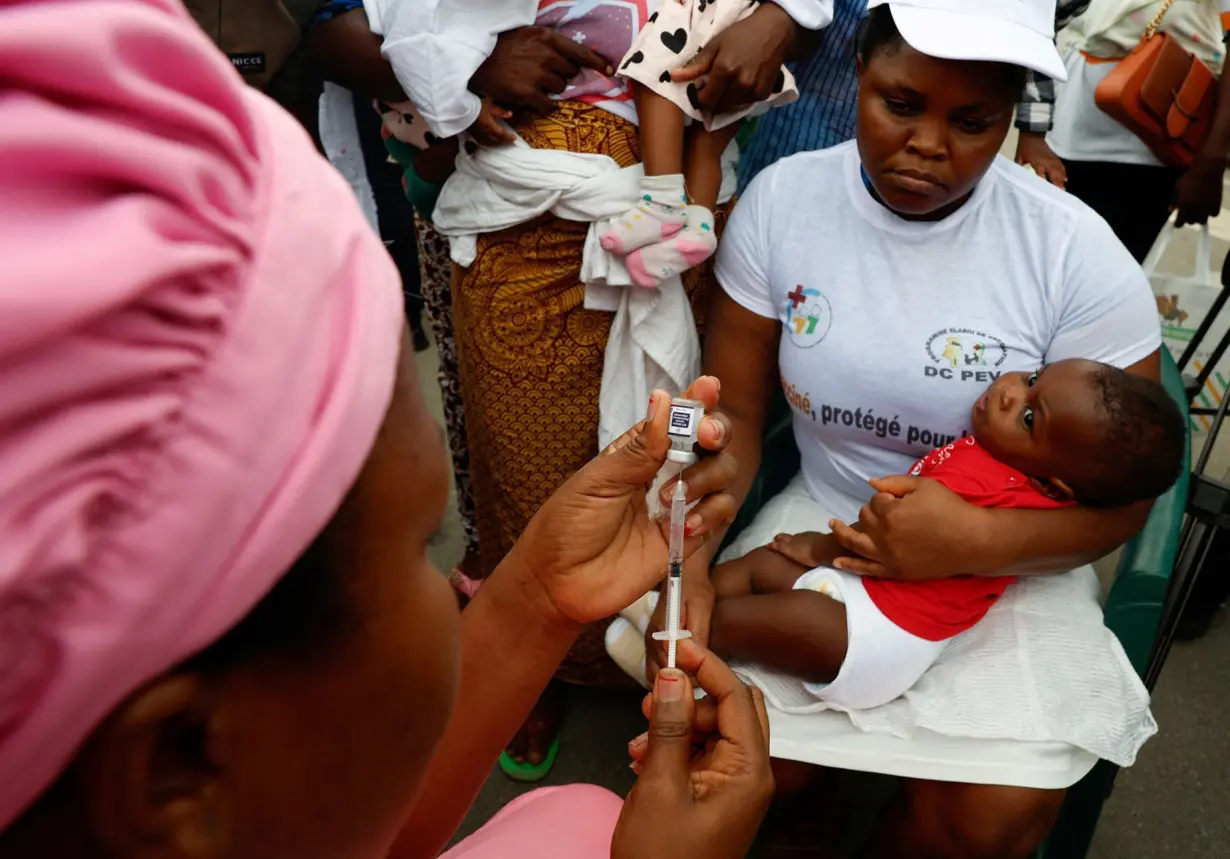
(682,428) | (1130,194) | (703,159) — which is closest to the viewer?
(682,428)

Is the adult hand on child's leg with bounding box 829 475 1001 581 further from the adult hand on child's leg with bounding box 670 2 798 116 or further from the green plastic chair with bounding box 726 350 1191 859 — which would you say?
the adult hand on child's leg with bounding box 670 2 798 116

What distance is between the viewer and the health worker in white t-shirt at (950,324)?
1.35m

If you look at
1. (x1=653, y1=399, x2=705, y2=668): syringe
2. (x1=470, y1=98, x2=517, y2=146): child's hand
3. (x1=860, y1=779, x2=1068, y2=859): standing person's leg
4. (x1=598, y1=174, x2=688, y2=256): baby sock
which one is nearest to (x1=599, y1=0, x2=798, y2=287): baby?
(x1=598, y1=174, x2=688, y2=256): baby sock

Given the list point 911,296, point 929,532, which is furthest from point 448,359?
point 929,532

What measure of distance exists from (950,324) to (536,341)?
2.39 ft

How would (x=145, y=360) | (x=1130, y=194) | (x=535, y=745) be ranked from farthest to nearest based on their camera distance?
(x=1130, y=194)
(x=535, y=745)
(x=145, y=360)

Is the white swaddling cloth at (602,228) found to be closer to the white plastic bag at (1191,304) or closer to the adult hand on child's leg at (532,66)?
the adult hand on child's leg at (532,66)

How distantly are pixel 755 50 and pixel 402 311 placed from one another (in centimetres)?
125

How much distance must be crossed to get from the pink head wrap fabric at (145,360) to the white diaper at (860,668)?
107cm

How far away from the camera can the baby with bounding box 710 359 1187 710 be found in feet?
4.45

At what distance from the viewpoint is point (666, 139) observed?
158 centimetres

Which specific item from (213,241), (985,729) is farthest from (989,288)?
(213,241)

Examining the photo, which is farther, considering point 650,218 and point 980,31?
point 650,218

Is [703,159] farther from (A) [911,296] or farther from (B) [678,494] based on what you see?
(B) [678,494]
